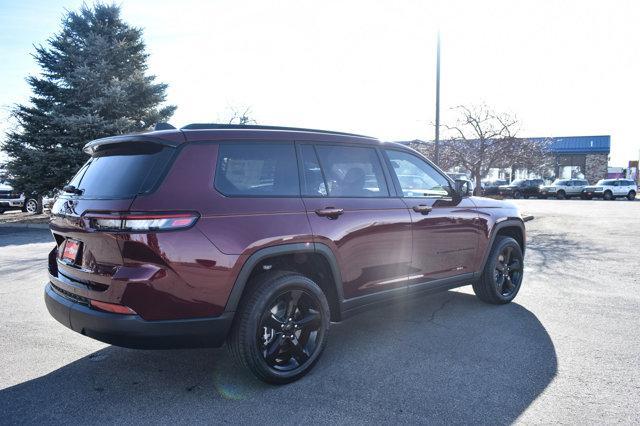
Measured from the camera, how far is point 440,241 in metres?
4.55

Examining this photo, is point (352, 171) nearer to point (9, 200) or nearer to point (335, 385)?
point (335, 385)

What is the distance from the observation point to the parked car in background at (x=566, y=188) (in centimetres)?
3762

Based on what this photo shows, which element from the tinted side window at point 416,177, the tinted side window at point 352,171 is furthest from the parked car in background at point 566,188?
the tinted side window at point 352,171

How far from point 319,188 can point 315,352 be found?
1.25 m

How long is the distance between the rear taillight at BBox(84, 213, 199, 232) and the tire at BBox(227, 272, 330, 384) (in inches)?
27.4

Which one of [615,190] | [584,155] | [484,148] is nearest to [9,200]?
[484,148]

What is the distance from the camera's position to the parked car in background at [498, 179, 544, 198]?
130 feet

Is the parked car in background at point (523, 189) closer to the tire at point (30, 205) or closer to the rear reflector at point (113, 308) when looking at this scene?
the tire at point (30, 205)

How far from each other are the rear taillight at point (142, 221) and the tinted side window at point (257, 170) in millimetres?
344

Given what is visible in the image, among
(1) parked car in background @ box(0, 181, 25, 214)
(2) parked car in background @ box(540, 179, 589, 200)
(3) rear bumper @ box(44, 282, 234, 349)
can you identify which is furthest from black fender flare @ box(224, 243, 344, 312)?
(2) parked car in background @ box(540, 179, 589, 200)

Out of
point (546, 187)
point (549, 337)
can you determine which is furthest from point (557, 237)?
point (546, 187)

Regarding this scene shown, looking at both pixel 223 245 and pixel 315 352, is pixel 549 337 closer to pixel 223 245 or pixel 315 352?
pixel 315 352

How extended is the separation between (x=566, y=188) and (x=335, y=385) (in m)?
39.9

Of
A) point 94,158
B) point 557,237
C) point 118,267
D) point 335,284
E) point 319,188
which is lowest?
point 557,237
